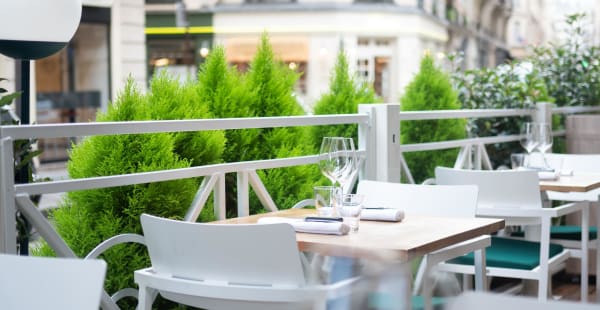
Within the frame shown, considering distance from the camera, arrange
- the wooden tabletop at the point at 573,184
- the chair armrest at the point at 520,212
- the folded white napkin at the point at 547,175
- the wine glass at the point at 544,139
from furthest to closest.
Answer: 1. the wine glass at the point at 544,139
2. the folded white napkin at the point at 547,175
3. the wooden tabletop at the point at 573,184
4. the chair armrest at the point at 520,212

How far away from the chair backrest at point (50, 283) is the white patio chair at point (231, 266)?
0.53 m

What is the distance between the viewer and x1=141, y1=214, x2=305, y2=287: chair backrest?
7.51ft

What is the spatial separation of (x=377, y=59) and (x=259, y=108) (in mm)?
23641

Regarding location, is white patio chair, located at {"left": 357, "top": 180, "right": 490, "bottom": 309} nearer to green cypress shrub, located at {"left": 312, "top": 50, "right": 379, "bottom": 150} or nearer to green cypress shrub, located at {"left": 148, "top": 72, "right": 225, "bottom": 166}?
green cypress shrub, located at {"left": 148, "top": 72, "right": 225, "bottom": 166}

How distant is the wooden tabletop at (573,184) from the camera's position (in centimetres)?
436

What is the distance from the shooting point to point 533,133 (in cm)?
507

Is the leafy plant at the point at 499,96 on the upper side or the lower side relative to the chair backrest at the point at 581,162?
upper

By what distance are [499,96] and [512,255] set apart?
9.53 ft

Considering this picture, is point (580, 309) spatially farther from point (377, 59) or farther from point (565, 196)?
point (377, 59)

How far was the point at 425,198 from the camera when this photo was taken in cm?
358

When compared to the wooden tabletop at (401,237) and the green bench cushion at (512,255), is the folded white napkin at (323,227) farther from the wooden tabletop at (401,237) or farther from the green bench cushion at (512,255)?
the green bench cushion at (512,255)

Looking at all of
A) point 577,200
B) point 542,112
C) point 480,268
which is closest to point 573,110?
point 542,112

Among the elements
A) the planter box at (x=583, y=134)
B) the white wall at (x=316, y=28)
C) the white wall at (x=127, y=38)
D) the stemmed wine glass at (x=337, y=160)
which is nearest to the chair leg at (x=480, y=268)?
the stemmed wine glass at (x=337, y=160)

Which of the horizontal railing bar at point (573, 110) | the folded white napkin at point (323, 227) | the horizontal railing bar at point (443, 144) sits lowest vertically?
the folded white napkin at point (323, 227)
